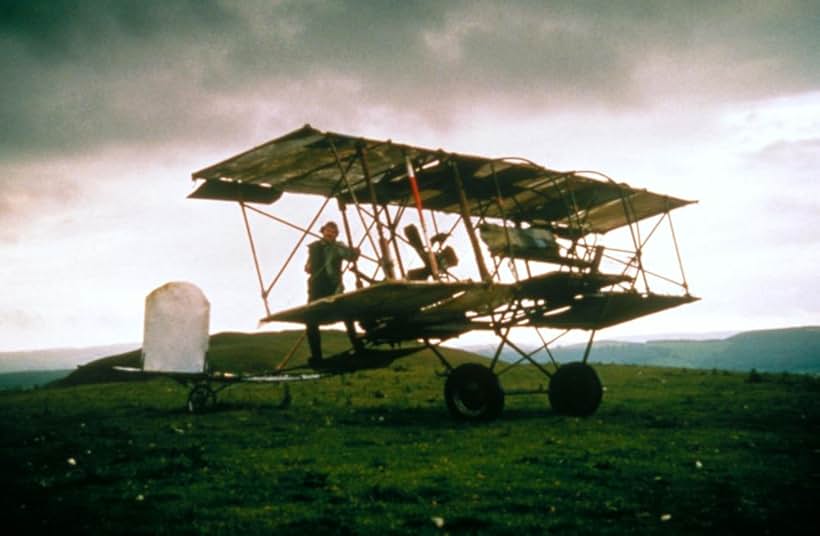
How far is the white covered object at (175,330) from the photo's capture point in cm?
1382

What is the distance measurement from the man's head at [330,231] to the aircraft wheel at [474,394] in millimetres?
3544

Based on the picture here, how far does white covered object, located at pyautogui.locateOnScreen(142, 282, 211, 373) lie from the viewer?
13820 mm

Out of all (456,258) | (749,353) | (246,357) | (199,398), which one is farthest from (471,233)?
(749,353)

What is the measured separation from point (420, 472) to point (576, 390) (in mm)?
6198

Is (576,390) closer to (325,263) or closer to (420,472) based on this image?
(325,263)

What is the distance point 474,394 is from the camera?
11125mm

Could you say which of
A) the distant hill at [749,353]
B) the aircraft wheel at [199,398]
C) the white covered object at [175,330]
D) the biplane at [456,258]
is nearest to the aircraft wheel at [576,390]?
the biplane at [456,258]

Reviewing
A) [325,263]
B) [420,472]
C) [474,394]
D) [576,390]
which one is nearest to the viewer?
[420,472]

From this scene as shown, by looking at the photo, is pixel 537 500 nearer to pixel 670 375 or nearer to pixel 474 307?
pixel 474 307

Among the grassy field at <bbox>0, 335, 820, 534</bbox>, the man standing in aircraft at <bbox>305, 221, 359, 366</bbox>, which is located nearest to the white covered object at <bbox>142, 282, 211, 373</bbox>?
the grassy field at <bbox>0, 335, 820, 534</bbox>

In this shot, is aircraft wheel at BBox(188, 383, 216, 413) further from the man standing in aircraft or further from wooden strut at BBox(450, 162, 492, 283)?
wooden strut at BBox(450, 162, 492, 283)

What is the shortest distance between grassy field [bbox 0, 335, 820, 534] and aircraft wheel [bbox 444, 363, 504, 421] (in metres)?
0.50

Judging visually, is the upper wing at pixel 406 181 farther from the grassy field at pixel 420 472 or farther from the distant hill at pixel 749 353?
the distant hill at pixel 749 353

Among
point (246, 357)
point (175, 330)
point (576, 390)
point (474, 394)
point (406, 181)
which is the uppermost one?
point (406, 181)
